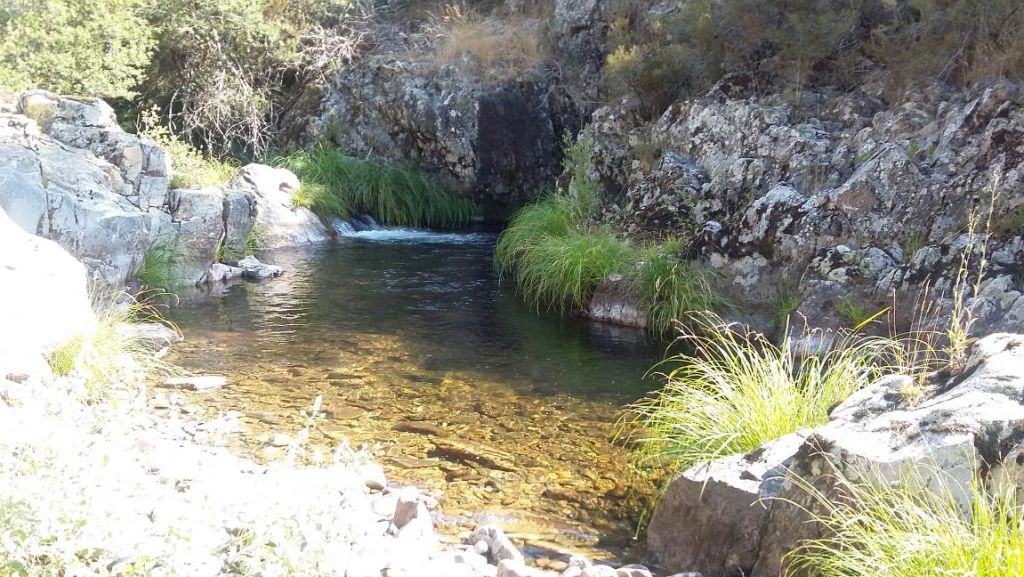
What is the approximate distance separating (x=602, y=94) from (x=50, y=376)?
12.3 m

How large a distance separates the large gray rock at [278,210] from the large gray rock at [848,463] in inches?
460

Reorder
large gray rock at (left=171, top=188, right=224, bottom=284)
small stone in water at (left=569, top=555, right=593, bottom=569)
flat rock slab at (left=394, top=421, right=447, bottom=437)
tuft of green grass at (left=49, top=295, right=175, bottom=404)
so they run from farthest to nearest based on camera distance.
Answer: large gray rock at (left=171, top=188, right=224, bottom=284) → flat rock slab at (left=394, top=421, right=447, bottom=437) → tuft of green grass at (left=49, top=295, right=175, bottom=404) → small stone in water at (left=569, top=555, right=593, bottom=569)

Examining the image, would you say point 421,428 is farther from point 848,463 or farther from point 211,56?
point 211,56

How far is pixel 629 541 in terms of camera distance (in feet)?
17.5

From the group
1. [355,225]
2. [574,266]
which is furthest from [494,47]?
[574,266]

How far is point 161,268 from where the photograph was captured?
37.1 ft

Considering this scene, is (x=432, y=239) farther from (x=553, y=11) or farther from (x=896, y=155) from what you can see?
(x=896, y=155)

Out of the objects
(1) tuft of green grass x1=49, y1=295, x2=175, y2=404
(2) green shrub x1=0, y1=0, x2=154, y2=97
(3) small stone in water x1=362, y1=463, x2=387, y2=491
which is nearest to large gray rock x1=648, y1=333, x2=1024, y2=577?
(3) small stone in water x1=362, y1=463, x2=387, y2=491

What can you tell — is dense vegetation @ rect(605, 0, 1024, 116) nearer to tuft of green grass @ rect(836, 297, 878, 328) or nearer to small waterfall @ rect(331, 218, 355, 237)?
tuft of green grass @ rect(836, 297, 878, 328)

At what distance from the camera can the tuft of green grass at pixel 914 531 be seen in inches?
132

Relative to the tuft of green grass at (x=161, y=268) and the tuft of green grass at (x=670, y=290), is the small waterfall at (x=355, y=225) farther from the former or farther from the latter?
the tuft of green grass at (x=670, y=290)

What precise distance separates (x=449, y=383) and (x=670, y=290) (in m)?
3.36

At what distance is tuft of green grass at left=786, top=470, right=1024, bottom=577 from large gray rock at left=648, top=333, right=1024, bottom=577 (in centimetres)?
6

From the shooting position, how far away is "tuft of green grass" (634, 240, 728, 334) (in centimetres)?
1012
